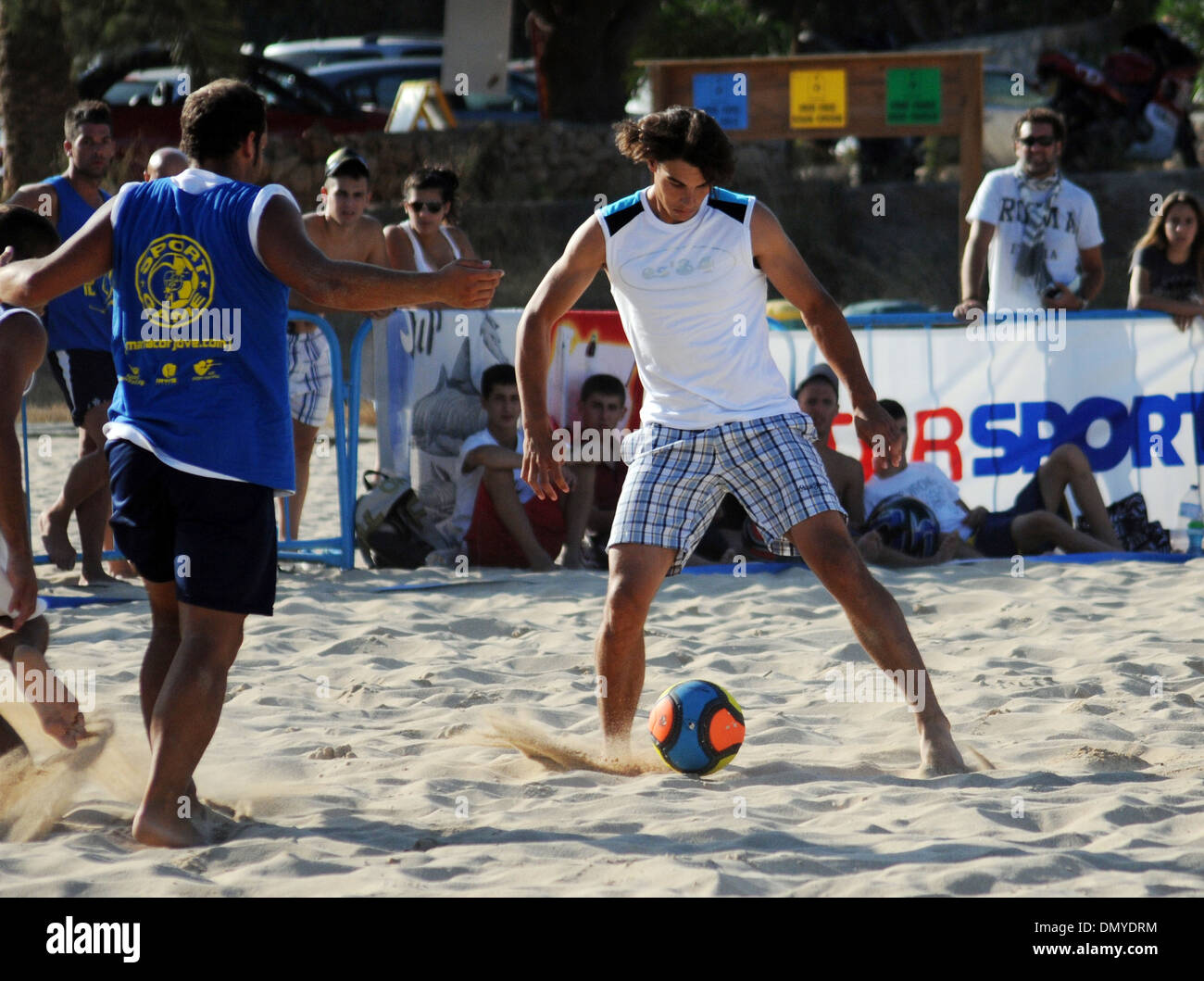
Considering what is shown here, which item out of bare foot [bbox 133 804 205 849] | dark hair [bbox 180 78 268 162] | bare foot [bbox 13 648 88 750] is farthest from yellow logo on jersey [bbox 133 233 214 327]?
bare foot [bbox 133 804 205 849]

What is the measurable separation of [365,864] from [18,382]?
1.42 m

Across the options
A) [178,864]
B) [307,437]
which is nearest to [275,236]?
[178,864]

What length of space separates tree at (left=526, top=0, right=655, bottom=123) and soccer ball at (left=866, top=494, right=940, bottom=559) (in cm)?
1201

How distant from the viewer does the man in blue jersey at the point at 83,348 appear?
695cm

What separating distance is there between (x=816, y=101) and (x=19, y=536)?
26.3 ft

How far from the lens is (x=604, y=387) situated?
767cm

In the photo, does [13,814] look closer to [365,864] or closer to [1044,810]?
[365,864]

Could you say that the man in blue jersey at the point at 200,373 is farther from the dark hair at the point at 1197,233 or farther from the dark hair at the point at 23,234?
the dark hair at the point at 1197,233

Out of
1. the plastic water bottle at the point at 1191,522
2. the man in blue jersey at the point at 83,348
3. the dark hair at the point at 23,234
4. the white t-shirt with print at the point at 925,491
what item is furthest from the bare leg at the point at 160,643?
the plastic water bottle at the point at 1191,522

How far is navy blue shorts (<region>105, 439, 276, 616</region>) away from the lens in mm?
3545

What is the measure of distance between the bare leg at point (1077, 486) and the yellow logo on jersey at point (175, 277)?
17.5ft

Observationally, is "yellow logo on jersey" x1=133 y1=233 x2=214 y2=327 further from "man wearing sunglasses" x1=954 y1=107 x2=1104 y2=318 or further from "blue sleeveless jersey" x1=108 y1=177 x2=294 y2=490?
"man wearing sunglasses" x1=954 y1=107 x2=1104 y2=318

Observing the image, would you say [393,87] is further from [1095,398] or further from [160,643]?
[160,643]

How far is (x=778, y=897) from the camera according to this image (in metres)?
3.20
